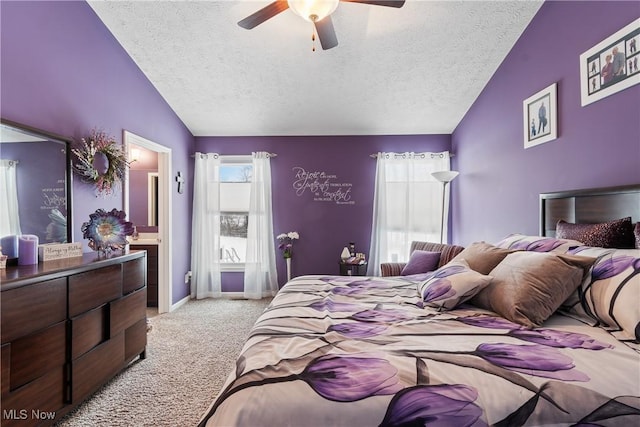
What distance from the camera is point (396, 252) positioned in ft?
14.3

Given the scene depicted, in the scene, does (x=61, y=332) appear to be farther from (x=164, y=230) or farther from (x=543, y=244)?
(x=543, y=244)

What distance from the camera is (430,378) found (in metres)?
0.94

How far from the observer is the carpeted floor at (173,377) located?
182 centimetres

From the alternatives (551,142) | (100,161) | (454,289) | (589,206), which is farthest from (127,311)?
(551,142)

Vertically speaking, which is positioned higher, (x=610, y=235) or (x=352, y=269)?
(x=610, y=235)

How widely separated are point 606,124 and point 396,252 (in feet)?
9.05

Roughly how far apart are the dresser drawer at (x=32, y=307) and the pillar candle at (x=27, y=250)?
347 mm

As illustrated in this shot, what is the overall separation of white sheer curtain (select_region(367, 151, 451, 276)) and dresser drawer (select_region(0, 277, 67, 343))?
11.3 feet

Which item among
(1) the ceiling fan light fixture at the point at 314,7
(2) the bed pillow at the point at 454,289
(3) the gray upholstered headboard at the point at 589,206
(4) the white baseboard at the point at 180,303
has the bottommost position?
(4) the white baseboard at the point at 180,303

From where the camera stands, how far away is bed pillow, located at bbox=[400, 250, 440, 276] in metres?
3.25

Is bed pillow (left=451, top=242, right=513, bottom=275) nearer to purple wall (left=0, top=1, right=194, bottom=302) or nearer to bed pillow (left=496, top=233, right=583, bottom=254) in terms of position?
bed pillow (left=496, top=233, right=583, bottom=254)

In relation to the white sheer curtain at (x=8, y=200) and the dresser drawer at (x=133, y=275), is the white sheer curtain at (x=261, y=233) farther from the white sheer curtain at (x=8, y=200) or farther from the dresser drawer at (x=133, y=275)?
the white sheer curtain at (x=8, y=200)

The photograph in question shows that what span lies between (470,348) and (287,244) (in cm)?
332

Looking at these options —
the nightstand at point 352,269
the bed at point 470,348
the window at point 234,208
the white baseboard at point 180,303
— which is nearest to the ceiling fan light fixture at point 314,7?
the bed at point 470,348
